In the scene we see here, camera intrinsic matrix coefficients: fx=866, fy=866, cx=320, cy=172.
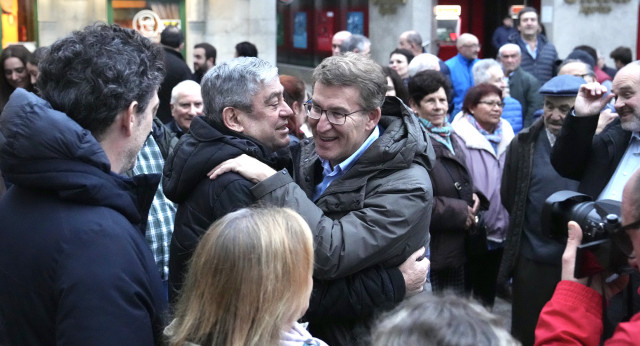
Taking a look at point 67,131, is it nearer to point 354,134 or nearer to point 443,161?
point 354,134

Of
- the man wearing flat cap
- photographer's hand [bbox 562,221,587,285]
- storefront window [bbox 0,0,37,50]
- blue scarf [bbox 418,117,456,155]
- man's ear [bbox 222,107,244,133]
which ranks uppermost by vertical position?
storefront window [bbox 0,0,37,50]

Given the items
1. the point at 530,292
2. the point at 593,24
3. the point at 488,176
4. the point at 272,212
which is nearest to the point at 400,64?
the point at 488,176

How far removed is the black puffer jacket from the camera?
3109 mm

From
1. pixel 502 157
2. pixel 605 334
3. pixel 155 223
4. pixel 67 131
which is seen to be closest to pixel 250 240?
pixel 67 131

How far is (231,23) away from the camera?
14.7m

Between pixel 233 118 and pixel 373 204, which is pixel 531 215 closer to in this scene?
pixel 373 204

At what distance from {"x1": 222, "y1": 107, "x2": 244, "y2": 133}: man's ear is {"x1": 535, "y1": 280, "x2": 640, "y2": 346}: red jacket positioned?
4.75 ft

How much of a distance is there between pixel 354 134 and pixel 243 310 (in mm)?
1419

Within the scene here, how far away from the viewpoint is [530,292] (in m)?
5.27

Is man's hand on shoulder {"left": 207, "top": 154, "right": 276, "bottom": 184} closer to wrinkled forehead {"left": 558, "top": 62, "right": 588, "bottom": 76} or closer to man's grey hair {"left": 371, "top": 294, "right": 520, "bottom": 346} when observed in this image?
man's grey hair {"left": 371, "top": 294, "right": 520, "bottom": 346}

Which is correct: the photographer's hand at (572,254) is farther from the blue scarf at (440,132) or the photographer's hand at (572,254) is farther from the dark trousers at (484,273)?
the dark trousers at (484,273)

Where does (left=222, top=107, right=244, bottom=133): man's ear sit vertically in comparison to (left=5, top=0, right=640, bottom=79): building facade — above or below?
below

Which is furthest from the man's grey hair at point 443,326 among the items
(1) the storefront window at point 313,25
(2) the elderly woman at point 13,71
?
(1) the storefront window at point 313,25

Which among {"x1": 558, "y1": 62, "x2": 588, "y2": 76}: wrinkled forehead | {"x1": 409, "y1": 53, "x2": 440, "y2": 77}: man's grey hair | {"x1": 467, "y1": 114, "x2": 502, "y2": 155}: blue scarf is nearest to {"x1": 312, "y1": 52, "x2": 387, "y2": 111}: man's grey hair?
{"x1": 467, "y1": 114, "x2": 502, "y2": 155}: blue scarf
